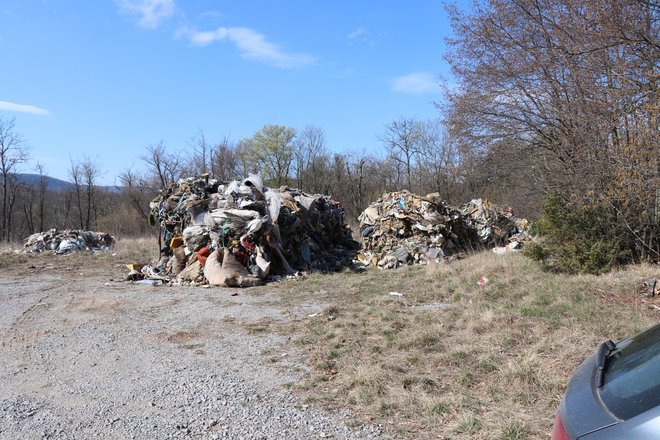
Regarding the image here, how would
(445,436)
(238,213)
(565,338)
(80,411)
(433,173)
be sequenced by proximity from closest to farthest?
(445,436) < (80,411) < (565,338) < (238,213) < (433,173)

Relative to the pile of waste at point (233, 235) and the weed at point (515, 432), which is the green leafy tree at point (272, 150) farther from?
the weed at point (515, 432)

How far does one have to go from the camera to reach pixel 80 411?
4348mm

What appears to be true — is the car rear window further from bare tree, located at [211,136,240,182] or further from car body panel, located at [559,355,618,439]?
bare tree, located at [211,136,240,182]

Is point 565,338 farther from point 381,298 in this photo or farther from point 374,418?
point 381,298

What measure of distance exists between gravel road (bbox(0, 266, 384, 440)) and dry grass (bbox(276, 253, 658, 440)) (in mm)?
421

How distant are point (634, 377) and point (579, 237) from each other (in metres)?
8.50

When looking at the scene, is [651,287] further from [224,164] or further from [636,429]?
[224,164]

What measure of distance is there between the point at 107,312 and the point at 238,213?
462cm

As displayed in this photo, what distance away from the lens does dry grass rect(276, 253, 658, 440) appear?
3977 mm

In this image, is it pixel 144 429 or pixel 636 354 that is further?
pixel 144 429

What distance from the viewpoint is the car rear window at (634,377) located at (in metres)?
1.65

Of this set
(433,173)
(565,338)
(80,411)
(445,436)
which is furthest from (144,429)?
(433,173)

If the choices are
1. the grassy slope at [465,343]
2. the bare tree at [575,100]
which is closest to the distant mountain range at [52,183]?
the bare tree at [575,100]

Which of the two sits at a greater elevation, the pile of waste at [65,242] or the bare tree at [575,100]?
the bare tree at [575,100]
